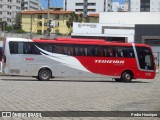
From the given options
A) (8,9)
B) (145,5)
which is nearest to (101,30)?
(145,5)

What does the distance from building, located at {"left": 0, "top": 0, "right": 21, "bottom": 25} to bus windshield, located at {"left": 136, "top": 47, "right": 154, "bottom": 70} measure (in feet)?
394

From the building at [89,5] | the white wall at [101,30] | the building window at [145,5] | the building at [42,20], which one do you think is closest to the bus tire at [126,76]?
the white wall at [101,30]

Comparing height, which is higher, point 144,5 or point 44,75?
point 144,5

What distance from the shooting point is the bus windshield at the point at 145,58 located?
31.4 meters

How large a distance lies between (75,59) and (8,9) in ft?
424

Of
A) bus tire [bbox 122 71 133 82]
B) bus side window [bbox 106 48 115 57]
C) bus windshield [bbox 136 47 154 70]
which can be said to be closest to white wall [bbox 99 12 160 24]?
bus windshield [bbox 136 47 154 70]

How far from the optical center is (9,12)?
156500mm

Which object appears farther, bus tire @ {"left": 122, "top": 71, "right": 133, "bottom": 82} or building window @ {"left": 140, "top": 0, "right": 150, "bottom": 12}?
building window @ {"left": 140, "top": 0, "right": 150, "bottom": 12}

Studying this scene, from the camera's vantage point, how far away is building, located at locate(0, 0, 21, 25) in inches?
6004

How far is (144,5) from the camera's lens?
13775cm

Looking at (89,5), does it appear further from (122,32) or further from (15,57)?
(15,57)

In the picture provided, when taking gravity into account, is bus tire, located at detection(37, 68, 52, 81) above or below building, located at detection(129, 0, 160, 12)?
below

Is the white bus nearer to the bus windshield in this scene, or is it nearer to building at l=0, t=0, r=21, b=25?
the bus windshield

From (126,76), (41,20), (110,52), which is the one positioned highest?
(41,20)
